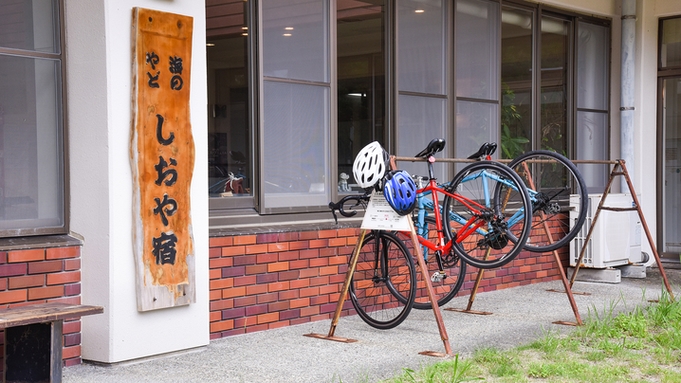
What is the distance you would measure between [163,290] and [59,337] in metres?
0.87

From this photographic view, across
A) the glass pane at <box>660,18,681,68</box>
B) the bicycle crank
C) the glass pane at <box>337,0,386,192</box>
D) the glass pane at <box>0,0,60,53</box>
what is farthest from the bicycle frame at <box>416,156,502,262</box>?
the glass pane at <box>660,18,681,68</box>

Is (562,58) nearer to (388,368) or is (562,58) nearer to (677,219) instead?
(677,219)

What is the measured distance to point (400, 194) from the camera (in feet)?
19.0

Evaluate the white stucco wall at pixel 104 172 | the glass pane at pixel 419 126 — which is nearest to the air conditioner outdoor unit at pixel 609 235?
the glass pane at pixel 419 126

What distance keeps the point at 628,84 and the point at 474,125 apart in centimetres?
271

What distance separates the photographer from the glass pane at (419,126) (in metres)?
7.89

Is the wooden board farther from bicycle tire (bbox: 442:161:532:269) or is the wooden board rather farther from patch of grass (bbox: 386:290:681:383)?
bicycle tire (bbox: 442:161:532:269)

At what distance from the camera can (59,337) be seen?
184 inches

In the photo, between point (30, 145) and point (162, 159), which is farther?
point (162, 159)

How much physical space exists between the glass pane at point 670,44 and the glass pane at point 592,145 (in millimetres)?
1105

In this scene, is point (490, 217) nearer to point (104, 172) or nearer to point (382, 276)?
point (382, 276)

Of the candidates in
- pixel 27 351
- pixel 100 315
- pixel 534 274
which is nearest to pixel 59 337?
pixel 27 351

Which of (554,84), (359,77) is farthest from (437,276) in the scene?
(554,84)

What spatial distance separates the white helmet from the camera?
600 cm
